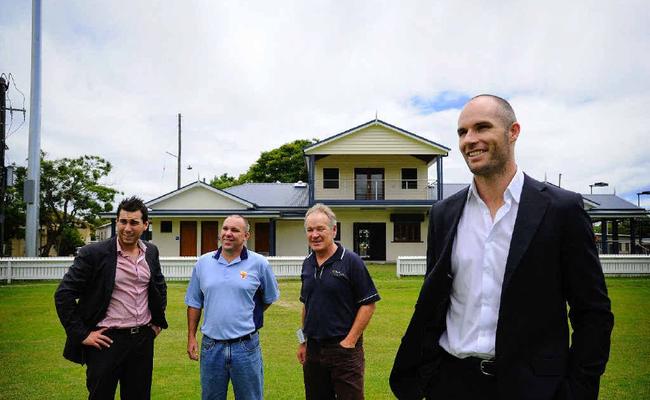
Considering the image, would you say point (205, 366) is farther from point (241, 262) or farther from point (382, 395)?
point (382, 395)

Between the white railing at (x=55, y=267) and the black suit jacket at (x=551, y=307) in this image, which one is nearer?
the black suit jacket at (x=551, y=307)

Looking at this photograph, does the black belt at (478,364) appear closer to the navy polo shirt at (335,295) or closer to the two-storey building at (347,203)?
the navy polo shirt at (335,295)

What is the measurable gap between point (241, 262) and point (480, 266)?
2.49 meters

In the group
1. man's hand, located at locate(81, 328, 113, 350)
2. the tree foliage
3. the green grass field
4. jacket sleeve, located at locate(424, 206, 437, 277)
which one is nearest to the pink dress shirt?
man's hand, located at locate(81, 328, 113, 350)

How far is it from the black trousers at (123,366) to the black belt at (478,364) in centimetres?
279

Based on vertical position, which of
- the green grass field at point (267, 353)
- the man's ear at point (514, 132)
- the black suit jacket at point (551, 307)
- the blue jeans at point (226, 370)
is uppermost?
the man's ear at point (514, 132)

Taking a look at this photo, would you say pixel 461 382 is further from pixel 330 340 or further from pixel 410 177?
pixel 410 177

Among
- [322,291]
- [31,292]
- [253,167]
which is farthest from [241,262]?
[253,167]

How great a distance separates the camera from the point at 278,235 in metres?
28.1

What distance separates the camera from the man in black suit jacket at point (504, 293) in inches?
78.0

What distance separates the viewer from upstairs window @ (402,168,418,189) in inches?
1102

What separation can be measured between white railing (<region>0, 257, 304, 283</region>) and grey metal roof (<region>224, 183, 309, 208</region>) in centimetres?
1089

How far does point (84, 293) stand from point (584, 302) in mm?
3618

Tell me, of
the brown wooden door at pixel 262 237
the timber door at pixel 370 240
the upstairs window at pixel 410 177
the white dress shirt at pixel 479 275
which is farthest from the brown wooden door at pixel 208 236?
the white dress shirt at pixel 479 275
